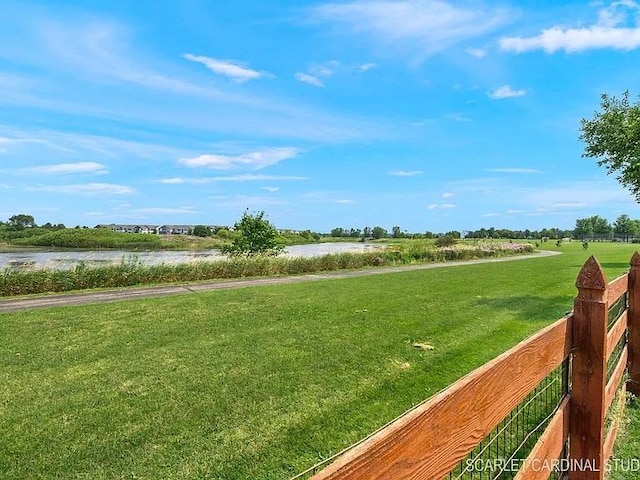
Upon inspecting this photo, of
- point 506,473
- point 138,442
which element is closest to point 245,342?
point 138,442

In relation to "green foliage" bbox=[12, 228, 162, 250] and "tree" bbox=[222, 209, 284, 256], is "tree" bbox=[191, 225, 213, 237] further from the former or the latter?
"tree" bbox=[222, 209, 284, 256]

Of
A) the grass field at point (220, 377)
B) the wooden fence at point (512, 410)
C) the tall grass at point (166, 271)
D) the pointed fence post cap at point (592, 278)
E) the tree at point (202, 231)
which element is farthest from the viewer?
the tree at point (202, 231)

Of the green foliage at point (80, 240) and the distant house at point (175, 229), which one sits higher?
the distant house at point (175, 229)

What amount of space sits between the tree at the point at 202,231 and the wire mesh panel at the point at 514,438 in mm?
41098

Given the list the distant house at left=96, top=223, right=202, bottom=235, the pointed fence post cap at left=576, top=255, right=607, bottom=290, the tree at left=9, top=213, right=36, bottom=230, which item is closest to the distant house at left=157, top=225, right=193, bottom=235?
the distant house at left=96, top=223, right=202, bottom=235

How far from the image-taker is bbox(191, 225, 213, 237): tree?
143ft

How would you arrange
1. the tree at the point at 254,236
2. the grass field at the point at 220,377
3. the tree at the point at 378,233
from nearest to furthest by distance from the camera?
the grass field at the point at 220,377 < the tree at the point at 254,236 < the tree at the point at 378,233

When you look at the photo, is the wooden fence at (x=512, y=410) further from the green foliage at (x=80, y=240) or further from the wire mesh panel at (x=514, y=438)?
the green foliage at (x=80, y=240)

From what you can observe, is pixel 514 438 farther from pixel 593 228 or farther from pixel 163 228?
pixel 593 228

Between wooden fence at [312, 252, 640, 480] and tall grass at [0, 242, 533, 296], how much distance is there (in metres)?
15.1

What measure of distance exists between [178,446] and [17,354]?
163 inches

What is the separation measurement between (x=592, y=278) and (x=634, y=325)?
275 centimetres

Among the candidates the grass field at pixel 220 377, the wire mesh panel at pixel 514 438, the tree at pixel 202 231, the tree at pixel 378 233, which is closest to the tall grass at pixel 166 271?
the grass field at pixel 220 377

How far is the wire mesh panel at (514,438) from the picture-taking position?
2.52 meters
